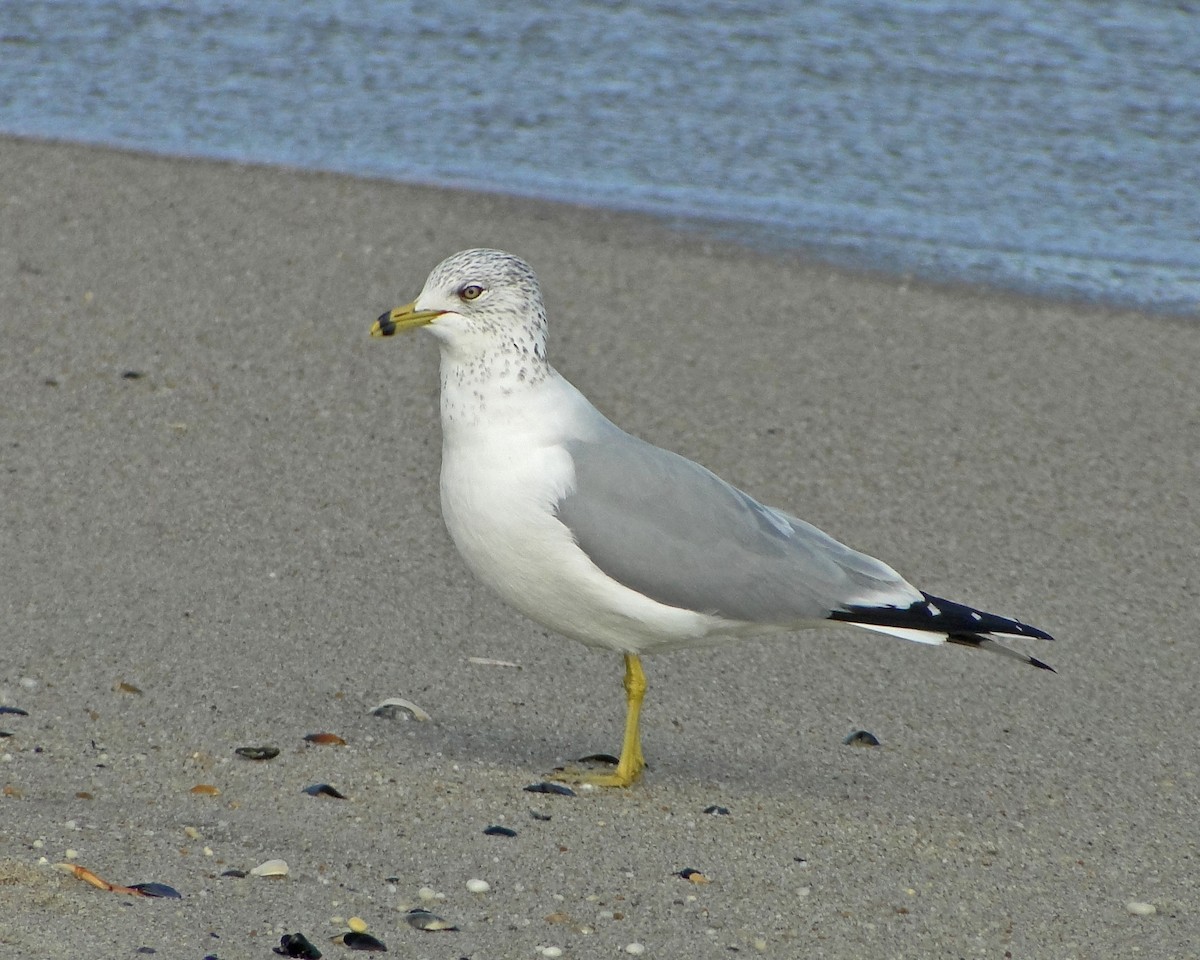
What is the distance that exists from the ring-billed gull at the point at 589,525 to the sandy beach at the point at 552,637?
1.47 feet

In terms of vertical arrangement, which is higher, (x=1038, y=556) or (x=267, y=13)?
(x=267, y=13)

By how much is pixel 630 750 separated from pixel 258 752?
0.87m

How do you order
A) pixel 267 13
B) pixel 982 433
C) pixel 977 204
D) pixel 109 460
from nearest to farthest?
pixel 109 460
pixel 982 433
pixel 977 204
pixel 267 13

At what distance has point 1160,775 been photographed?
14.3 ft

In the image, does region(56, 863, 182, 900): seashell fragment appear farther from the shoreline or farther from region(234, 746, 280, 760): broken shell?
the shoreline

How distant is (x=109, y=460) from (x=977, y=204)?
574 cm

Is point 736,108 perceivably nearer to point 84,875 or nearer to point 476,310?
point 476,310

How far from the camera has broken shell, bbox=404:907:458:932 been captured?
334cm

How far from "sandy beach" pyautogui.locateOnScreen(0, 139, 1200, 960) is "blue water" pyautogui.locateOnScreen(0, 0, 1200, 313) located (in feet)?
4.02

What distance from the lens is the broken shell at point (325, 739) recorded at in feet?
13.6

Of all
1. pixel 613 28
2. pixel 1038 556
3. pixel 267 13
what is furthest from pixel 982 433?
pixel 267 13

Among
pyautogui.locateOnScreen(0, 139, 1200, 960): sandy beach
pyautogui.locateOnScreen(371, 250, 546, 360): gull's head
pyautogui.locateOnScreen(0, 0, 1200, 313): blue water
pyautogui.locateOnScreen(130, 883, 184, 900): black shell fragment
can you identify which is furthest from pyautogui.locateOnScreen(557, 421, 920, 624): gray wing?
pyautogui.locateOnScreen(0, 0, 1200, 313): blue water

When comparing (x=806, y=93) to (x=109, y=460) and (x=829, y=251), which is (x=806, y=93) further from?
(x=109, y=460)

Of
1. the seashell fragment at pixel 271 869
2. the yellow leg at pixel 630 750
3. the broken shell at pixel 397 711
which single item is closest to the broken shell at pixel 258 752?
the broken shell at pixel 397 711
